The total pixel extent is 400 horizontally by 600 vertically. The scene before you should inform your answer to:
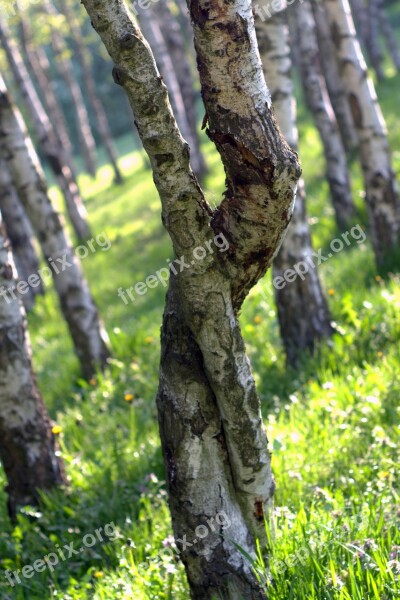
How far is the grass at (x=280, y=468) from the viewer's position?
10.4 feet

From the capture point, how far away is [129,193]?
23.5 m

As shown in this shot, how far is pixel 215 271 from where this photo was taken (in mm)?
3041

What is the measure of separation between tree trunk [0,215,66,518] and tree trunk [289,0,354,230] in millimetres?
6095

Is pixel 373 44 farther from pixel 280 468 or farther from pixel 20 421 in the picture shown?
pixel 280 468

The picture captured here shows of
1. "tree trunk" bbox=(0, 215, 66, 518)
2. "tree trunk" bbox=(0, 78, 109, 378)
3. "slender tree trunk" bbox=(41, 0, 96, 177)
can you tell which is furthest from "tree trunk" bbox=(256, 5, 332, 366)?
"slender tree trunk" bbox=(41, 0, 96, 177)

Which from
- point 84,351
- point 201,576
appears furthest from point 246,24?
point 84,351

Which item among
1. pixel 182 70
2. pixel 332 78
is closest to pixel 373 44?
pixel 182 70

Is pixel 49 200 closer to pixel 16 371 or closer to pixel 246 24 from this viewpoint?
pixel 16 371

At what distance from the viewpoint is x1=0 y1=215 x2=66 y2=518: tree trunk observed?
4.71 m

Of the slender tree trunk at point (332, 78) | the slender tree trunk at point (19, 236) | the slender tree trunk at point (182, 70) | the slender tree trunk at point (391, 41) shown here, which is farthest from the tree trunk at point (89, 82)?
the slender tree trunk at point (19, 236)

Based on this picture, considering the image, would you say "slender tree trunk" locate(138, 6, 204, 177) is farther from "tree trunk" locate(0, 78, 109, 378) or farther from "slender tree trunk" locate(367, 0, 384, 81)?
"slender tree trunk" locate(367, 0, 384, 81)

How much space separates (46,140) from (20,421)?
7.32 metres

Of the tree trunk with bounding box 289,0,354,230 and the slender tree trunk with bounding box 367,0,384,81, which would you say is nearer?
the tree trunk with bounding box 289,0,354,230

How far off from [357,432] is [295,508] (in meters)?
0.82
